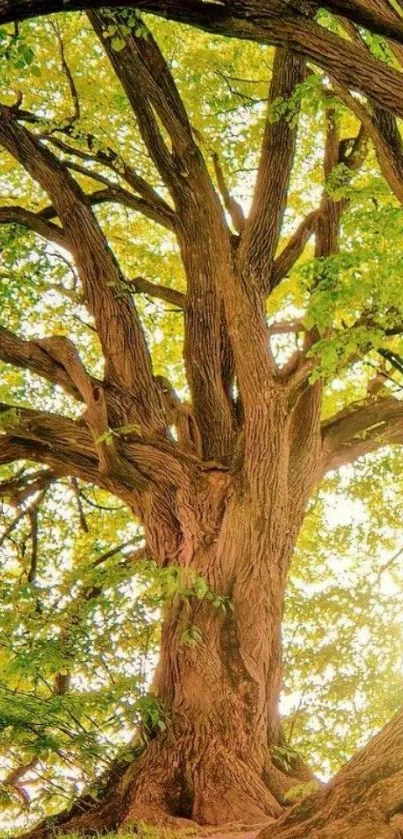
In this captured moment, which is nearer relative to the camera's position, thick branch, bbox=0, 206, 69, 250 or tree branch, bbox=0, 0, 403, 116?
tree branch, bbox=0, 0, 403, 116

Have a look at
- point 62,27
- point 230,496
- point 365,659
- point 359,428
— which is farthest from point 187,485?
point 62,27

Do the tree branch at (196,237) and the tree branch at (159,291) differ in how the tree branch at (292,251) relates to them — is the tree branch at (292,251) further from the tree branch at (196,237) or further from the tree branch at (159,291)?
the tree branch at (159,291)

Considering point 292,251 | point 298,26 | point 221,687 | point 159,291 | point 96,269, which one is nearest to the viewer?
point 298,26

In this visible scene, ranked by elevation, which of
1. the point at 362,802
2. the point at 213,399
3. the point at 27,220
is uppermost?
the point at 27,220

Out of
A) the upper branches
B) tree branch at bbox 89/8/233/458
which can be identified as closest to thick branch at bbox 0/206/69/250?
the upper branches

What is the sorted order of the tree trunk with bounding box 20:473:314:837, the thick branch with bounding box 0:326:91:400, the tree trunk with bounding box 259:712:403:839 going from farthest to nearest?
1. the thick branch with bounding box 0:326:91:400
2. the tree trunk with bounding box 20:473:314:837
3. the tree trunk with bounding box 259:712:403:839

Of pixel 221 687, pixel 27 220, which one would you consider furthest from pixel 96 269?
pixel 221 687

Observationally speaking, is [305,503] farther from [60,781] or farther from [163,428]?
[60,781]

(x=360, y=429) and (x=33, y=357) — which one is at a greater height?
(x=33, y=357)

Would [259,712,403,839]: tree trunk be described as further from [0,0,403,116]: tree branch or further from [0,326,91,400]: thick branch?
[0,326,91,400]: thick branch

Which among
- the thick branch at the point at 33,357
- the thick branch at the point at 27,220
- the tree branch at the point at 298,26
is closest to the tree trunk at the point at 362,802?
the tree branch at the point at 298,26

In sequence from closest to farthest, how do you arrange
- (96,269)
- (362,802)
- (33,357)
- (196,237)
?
(362,802) → (33,357) → (96,269) → (196,237)

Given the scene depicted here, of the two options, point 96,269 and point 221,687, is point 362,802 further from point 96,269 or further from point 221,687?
point 96,269

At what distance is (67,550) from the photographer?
36.3 ft
